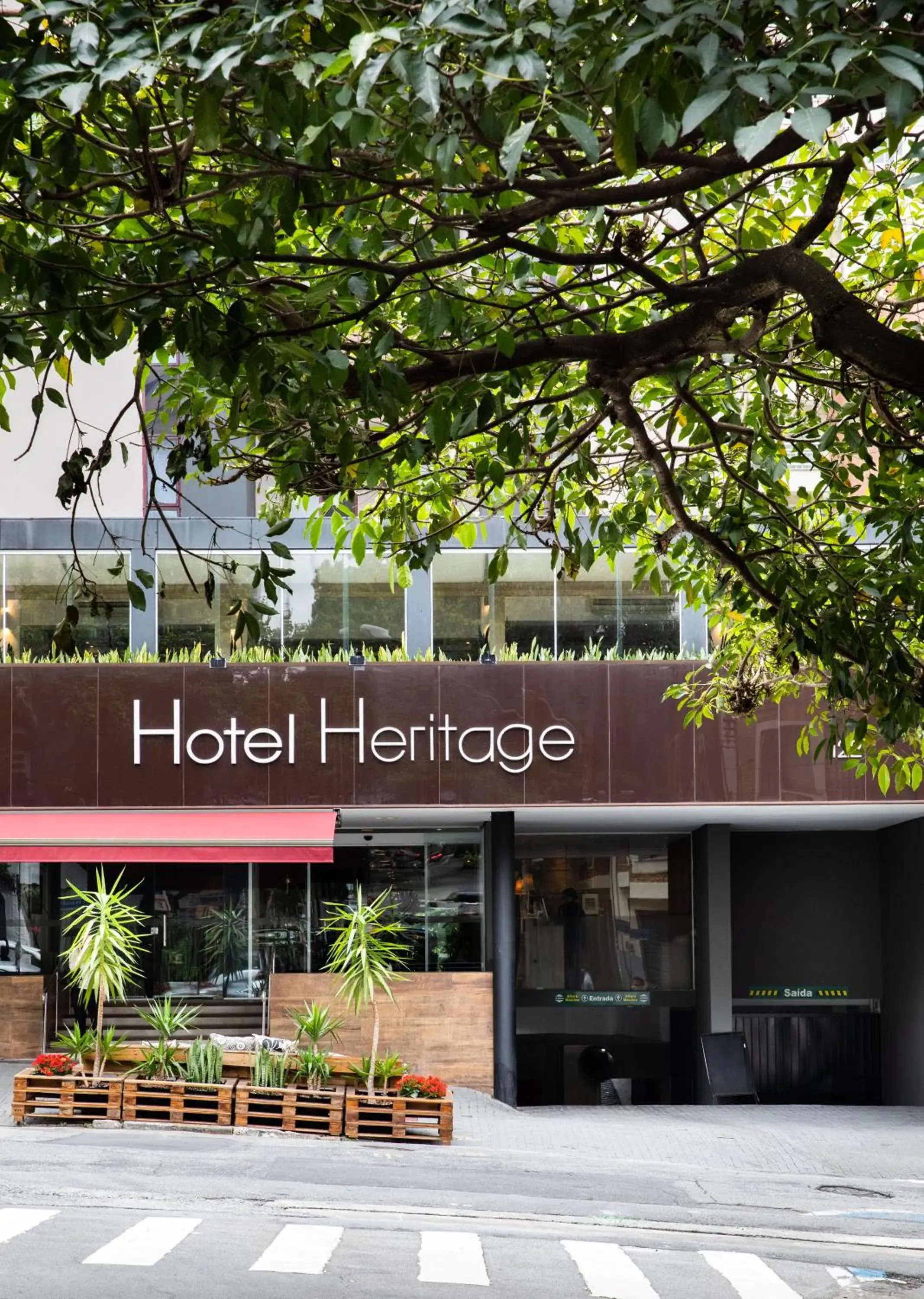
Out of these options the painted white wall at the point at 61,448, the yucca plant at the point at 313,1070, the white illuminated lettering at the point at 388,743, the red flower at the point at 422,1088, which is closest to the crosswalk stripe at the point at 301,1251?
the red flower at the point at 422,1088

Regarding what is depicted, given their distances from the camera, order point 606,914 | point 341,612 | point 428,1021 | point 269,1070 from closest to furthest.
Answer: point 269,1070 < point 428,1021 < point 341,612 < point 606,914

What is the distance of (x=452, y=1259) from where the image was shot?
9.16 m

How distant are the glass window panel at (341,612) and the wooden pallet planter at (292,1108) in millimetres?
5745

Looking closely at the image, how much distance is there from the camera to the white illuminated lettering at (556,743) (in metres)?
18.3

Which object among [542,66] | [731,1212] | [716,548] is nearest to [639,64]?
[542,66]

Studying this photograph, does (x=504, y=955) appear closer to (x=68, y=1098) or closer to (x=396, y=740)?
(x=396, y=740)

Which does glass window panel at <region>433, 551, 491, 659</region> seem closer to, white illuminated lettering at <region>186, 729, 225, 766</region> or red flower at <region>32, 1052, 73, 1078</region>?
white illuminated lettering at <region>186, 729, 225, 766</region>

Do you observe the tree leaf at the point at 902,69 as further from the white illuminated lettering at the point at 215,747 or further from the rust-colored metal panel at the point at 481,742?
the white illuminated lettering at the point at 215,747

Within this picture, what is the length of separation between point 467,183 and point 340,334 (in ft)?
4.46

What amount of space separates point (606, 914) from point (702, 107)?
755 inches

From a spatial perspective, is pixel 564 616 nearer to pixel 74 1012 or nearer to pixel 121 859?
pixel 121 859

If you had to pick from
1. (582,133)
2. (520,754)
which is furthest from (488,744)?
(582,133)

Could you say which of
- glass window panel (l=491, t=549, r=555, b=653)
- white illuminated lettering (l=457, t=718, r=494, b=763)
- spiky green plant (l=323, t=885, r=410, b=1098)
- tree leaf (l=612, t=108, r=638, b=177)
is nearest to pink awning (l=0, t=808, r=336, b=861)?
white illuminated lettering (l=457, t=718, r=494, b=763)

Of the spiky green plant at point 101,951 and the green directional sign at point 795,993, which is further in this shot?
the green directional sign at point 795,993
